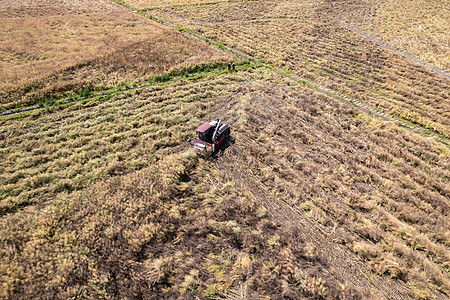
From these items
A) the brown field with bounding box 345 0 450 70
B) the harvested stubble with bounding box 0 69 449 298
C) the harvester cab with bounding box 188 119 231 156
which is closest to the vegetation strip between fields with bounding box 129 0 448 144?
the harvested stubble with bounding box 0 69 449 298

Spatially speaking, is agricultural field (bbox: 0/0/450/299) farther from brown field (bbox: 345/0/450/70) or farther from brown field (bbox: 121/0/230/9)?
brown field (bbox: 121/0/230/9)

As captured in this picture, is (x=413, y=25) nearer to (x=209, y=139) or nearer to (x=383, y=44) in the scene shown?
(x=383, y=44)

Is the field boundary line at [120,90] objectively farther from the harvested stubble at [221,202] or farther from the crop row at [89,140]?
the harvested stubble at [221,202]

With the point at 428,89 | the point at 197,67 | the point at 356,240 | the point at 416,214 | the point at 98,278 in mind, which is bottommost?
the point at 98,278

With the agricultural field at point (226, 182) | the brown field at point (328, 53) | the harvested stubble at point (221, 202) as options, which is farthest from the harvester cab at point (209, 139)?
the brown field at point (328, 53)

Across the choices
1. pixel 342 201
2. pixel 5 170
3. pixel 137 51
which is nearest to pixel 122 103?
pixel 5 170

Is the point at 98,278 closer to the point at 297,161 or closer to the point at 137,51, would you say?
the point at 297,161
